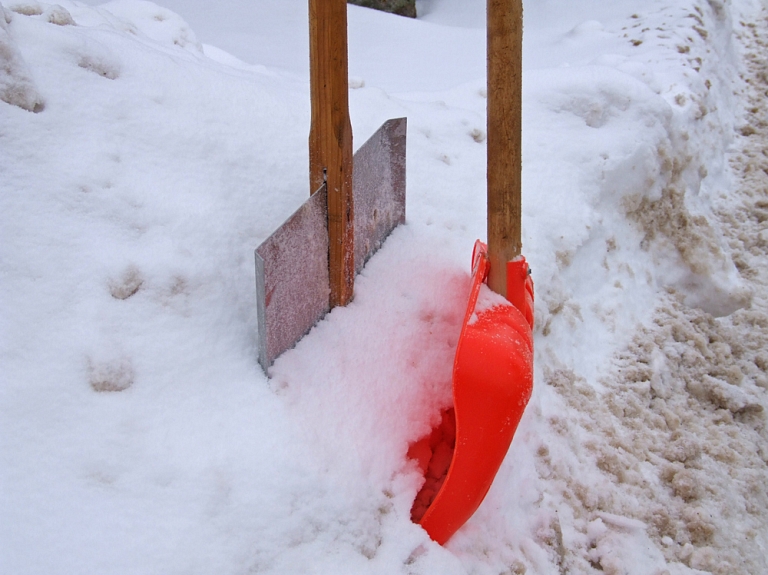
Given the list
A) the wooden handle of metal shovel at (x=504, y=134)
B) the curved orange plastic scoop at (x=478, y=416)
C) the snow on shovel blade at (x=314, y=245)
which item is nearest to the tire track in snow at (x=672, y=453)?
the curved orange plastic scoop at (x=478, y=416)

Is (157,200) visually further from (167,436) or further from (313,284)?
(167,436)

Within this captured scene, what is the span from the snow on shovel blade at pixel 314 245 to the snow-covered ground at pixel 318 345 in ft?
0.16

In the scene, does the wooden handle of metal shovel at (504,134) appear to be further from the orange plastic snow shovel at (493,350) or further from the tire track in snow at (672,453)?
the tire track in snow at (672,453)

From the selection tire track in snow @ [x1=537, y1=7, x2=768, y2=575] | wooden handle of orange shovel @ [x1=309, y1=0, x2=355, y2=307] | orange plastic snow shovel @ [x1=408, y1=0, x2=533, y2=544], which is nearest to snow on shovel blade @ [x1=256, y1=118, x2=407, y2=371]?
wooden handle of orange shovel @ [x1=309, y1=0, x2=355, y2=307]

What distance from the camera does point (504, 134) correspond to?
1260 mm

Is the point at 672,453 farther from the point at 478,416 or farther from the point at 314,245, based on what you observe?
the point at 314,245

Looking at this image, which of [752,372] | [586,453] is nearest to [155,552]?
[586,453]

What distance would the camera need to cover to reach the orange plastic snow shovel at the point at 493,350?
44.6 inches

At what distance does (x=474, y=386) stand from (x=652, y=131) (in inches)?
64.1

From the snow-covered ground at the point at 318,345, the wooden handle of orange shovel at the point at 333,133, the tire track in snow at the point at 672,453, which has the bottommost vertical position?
the tire track in snow at the point at 672,453

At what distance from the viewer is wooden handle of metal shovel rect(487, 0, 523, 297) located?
1213mm

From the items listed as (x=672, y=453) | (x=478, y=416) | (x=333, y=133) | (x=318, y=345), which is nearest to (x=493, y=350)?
(x=478, y=416)

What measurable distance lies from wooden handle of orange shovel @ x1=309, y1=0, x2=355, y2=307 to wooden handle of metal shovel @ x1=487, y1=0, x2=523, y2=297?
286mm

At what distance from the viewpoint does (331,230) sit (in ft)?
4.28
